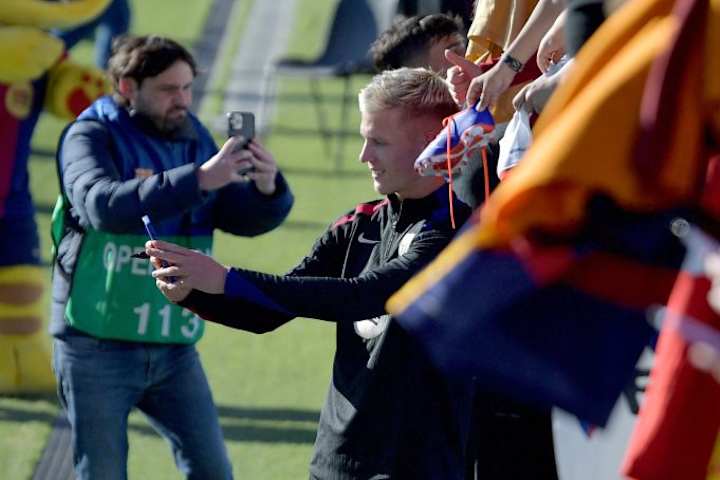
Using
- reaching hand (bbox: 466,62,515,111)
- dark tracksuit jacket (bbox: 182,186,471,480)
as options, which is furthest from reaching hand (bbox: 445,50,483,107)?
dark tracksuit jacket (bbox: 182,186,471,480)

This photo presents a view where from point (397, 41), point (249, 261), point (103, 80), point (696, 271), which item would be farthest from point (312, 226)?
point (696, 271)

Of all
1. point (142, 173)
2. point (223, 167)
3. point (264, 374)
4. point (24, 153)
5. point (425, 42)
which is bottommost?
point (264, 374)

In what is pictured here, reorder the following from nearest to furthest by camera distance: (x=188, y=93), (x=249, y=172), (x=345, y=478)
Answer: (x=345, y=478) < (x=249, y=172) < (x=188, y=93)

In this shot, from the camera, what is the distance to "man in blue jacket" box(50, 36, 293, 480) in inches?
176

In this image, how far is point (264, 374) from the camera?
269 inches

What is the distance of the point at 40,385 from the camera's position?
6578mm

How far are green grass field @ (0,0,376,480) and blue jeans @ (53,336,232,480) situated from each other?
71 millimetres

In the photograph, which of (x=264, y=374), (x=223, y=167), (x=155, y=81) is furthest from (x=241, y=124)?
(x=264, y=374)

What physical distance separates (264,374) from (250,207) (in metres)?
2.22

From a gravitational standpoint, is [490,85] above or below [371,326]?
above

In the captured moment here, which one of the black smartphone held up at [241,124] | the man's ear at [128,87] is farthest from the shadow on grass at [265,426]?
the black smartphone held up at [241,124]

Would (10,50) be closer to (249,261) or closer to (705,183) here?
(249,261)

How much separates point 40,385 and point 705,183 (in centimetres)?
479

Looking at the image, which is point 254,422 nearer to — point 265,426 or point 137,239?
point 265,426
